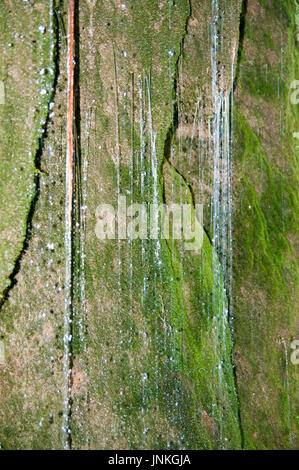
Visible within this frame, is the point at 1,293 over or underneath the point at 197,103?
underneath

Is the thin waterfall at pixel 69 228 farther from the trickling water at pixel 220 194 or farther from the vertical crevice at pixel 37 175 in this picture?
the trickling water at pixel 220 194

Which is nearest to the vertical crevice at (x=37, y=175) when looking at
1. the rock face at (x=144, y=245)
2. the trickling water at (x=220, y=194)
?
the rock face at (x=144, y=245)

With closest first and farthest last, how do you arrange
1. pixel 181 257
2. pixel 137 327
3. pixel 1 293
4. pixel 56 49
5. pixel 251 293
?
pixel 1 293
pixel 56 49
pixel 137 327
pixel 181 257
pixel 251 293

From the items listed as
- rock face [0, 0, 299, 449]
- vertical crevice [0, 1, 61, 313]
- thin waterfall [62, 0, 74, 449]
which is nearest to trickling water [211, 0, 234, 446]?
rock face [0, 0, 299, 449]

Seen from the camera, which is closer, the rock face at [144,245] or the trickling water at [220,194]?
the rock face at [144,245]

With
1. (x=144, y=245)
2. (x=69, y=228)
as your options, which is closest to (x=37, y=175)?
(x=69, y=228)

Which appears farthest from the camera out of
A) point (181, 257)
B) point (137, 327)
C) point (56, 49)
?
point (181, 257)

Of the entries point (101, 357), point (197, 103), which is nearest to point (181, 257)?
point (101, 357)

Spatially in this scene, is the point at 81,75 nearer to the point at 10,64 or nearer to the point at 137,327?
the point at 10,64
